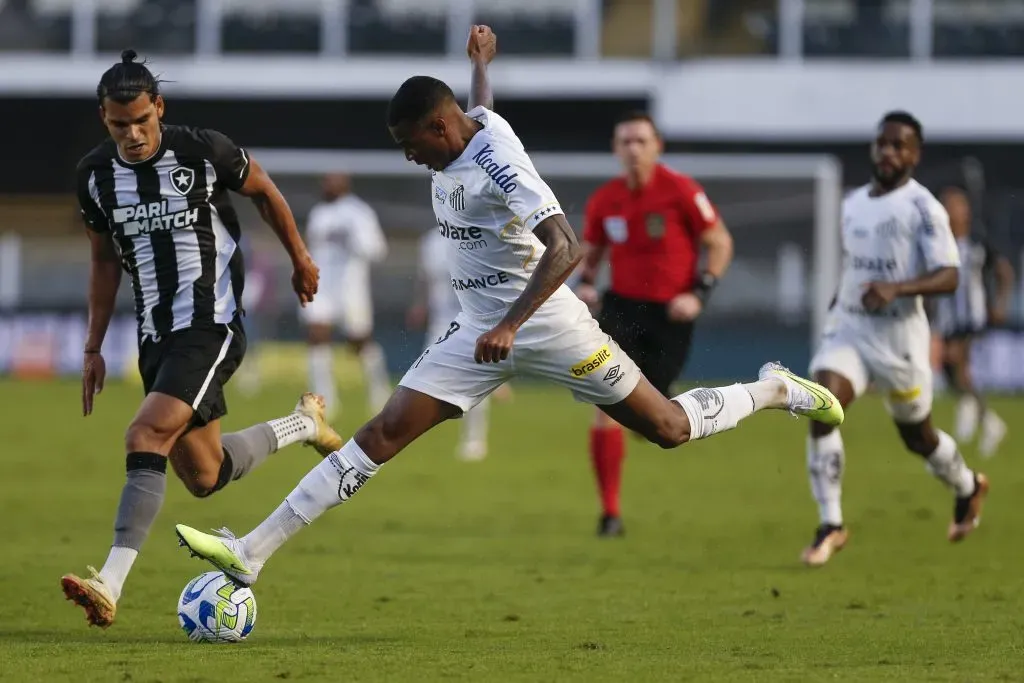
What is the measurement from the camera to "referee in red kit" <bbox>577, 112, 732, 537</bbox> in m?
11.0

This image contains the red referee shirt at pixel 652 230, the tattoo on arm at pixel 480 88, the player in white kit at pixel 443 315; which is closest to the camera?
the tattoo on arm at pixel 480 88

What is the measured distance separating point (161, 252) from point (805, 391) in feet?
9.98

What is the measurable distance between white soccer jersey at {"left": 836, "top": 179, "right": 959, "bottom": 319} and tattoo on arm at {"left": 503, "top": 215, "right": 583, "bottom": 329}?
356cm

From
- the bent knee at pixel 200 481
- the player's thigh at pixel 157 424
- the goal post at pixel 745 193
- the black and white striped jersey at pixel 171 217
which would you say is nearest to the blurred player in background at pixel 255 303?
the goal post at pixel 745 193

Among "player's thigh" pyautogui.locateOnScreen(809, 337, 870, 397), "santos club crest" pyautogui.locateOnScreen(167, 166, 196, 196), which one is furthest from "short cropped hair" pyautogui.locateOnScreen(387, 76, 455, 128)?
"player's thigh" pyautogui.locateOnScreen(809, 337, 870, 397)

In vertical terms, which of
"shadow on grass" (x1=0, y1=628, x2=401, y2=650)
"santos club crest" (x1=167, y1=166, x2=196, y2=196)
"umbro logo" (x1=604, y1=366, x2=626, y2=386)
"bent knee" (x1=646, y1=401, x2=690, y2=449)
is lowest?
"shadow on grass" (x1=0, y1=628, x2=401, y2=650)

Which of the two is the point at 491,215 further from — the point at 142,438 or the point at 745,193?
the point at 745,193

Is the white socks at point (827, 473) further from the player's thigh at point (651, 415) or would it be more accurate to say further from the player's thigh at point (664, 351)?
the player's thigh at point (651, 415)

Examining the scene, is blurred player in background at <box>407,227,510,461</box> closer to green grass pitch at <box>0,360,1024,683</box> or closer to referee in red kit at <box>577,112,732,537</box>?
green grass pitch at <box>0,360,1024,683</box>

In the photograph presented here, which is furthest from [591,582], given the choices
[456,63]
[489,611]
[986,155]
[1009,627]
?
[986,155]

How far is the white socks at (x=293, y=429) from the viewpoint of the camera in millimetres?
8266

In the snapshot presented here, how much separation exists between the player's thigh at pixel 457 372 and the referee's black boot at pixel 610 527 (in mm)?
4061

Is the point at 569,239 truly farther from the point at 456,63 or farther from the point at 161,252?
the point at 456,63

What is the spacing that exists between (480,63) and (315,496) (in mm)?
2143
